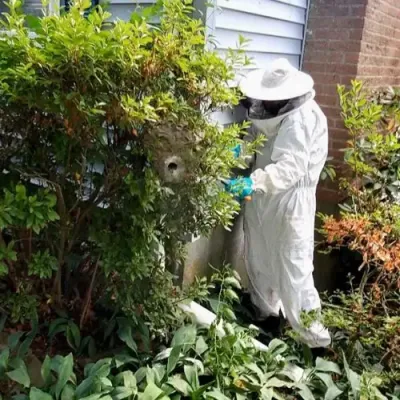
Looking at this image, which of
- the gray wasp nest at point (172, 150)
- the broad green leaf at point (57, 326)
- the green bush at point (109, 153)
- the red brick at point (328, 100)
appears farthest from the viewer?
the red brick at point (328, 100)

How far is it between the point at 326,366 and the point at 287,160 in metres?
1.18

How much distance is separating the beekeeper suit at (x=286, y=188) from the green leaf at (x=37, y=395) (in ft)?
4.81

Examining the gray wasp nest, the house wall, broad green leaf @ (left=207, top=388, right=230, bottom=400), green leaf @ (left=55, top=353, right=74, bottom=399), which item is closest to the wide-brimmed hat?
the house wall

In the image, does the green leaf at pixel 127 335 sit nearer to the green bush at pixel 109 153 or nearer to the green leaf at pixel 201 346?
the green bush at pixel 109 153

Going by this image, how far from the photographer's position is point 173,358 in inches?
94.3

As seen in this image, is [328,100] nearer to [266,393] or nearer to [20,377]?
[266,393]

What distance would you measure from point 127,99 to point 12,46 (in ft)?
1.53

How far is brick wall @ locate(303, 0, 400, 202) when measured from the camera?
13.3 feet

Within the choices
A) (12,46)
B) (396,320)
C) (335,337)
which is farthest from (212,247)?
(12,46)

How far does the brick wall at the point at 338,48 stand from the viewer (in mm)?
4055

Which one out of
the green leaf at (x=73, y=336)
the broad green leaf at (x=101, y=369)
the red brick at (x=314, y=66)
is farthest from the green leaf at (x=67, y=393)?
the red brick at (x=314, y=66)

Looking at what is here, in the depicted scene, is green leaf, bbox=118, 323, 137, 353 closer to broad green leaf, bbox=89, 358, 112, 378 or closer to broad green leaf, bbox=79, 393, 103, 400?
broad green leaf, bbox=89, 358, 112, 378

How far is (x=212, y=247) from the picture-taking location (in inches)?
140

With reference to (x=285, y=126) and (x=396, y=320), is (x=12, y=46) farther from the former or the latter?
(x=396, y=320)
